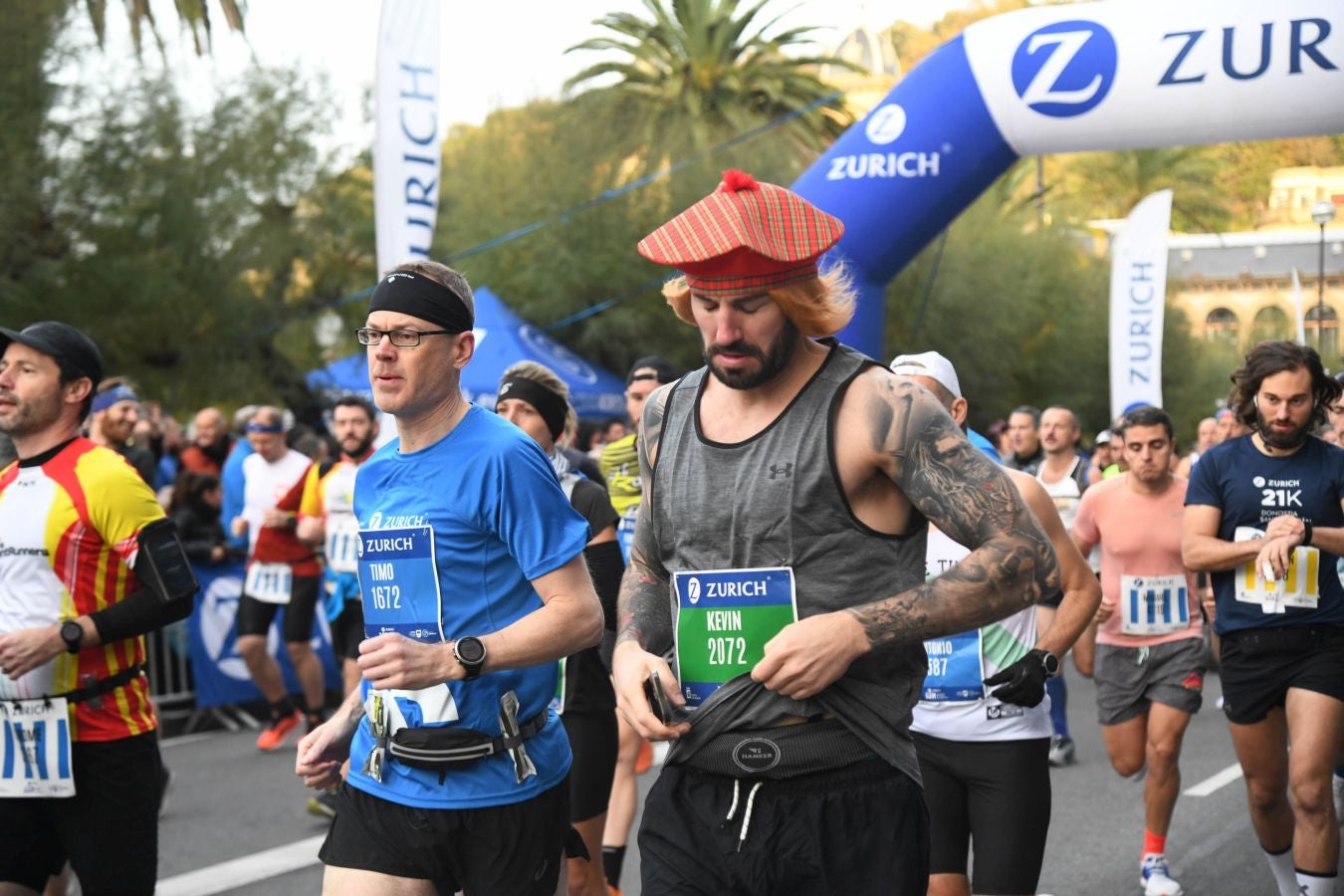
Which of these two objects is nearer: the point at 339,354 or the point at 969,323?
the point at 339,354

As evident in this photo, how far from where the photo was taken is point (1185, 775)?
893cm

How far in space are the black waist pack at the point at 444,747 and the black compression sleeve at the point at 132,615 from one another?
1095 mm

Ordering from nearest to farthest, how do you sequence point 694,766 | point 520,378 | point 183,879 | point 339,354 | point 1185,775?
point 694,766 < point 520,378 < point 183,879 < point 1185,775 < point 339,354

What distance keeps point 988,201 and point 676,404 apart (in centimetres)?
3678

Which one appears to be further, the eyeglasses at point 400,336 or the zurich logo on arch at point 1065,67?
the zurich logo on arch at point 1065,67

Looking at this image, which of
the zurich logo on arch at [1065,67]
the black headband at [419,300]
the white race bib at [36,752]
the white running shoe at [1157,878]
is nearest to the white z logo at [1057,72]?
the zurich logo on arch at [1065,67]

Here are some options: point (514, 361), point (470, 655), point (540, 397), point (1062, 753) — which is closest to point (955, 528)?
point (470, 655)

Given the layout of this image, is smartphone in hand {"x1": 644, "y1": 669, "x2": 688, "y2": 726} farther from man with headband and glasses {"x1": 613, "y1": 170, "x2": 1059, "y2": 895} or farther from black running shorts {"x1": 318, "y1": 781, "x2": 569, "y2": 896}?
black running shorts {"x1": 318, "y1": 781, "x2": 569, "y2": 896}

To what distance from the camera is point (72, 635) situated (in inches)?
164

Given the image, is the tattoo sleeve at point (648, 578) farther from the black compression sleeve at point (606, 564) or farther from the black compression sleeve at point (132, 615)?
the black compression sleeve at point (606, 564)

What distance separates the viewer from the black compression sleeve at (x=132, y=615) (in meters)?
4.23

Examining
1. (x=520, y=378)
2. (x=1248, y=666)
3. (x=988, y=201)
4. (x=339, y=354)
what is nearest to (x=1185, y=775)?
(x=1248, y=666)

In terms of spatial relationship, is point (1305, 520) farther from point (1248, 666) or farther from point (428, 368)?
point (428, 368)

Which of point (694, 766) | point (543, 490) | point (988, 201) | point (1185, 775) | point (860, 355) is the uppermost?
point (988, 201)
